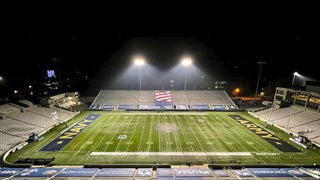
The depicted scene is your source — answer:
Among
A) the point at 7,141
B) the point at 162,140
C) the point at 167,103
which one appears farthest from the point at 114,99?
the point at 162,140

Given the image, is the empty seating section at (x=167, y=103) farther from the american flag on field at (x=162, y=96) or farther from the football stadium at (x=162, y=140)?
the american flag on field at (x=162, y=96)

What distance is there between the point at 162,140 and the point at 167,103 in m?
17.5

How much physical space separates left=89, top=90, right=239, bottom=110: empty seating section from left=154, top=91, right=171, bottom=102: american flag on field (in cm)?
72

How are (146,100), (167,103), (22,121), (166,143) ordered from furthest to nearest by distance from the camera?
1. (146,100)
2. (167,103)
3. (22,121)
4. (166,143)

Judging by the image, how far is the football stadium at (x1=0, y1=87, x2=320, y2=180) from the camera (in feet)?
46.6

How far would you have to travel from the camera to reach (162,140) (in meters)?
20.7

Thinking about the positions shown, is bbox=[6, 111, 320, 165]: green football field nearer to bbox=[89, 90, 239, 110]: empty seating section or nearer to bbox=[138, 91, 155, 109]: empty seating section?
bbox=[89, 90, 239, 110]: empty seating section

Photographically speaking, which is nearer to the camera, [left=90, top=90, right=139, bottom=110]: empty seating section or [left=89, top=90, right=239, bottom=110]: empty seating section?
[left=89, top=90, right=239, bottom=110]: empty seating section

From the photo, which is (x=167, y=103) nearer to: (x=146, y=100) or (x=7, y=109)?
(x=146, y=100)

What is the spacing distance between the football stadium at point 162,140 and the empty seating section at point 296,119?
0.34 feet

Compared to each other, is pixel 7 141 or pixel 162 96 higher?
pixel 162 96

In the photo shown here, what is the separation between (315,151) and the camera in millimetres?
18125

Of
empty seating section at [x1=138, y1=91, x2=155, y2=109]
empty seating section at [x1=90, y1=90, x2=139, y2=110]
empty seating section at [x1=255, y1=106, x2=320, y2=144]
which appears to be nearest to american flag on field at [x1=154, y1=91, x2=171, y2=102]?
empty seating section at [x1=138, y1=91, x2=155, y2=109]

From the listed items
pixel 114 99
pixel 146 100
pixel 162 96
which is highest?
pixel 162 96
